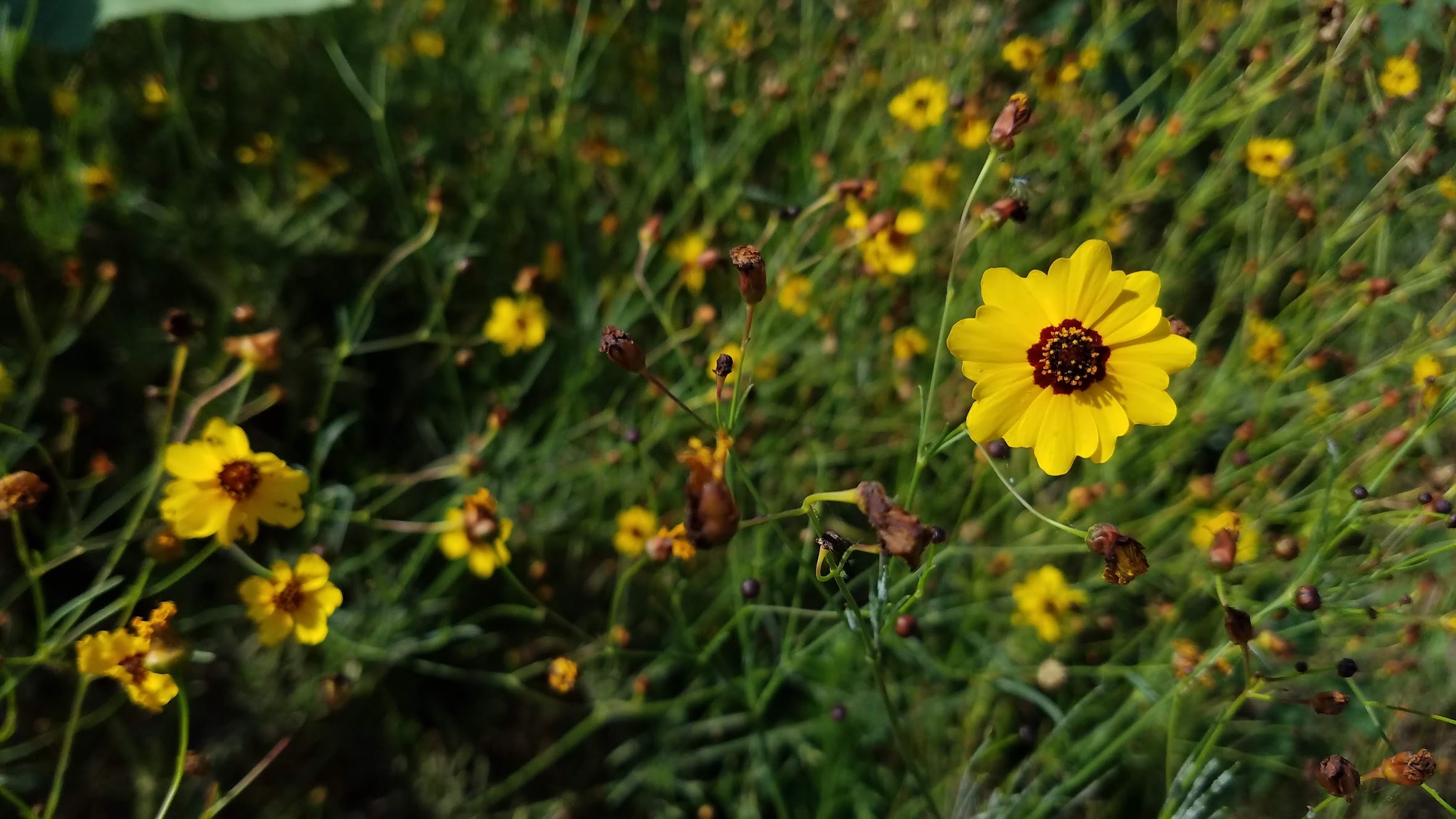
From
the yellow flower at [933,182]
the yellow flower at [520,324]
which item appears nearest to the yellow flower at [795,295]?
the yellow flower at [933,182]

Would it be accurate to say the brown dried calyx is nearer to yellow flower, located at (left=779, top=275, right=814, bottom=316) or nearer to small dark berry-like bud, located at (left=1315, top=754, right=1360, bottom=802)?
small dark berry-like bud, located at (left=1315, top=754, right=1360, bottom=802)

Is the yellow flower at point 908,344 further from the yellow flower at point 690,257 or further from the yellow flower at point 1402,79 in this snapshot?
the yellow flower at point 1402,79

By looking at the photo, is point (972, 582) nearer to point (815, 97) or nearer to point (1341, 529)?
point (1341, 529)

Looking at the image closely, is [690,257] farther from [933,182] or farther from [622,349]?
[622,349]

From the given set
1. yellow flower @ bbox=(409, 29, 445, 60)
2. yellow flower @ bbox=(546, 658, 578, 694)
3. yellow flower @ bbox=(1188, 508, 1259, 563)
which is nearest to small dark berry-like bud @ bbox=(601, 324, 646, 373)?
yellow flower @ bbox=(546, 658, 578, 694)

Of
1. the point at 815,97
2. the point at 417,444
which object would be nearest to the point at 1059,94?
the point at 815,97
